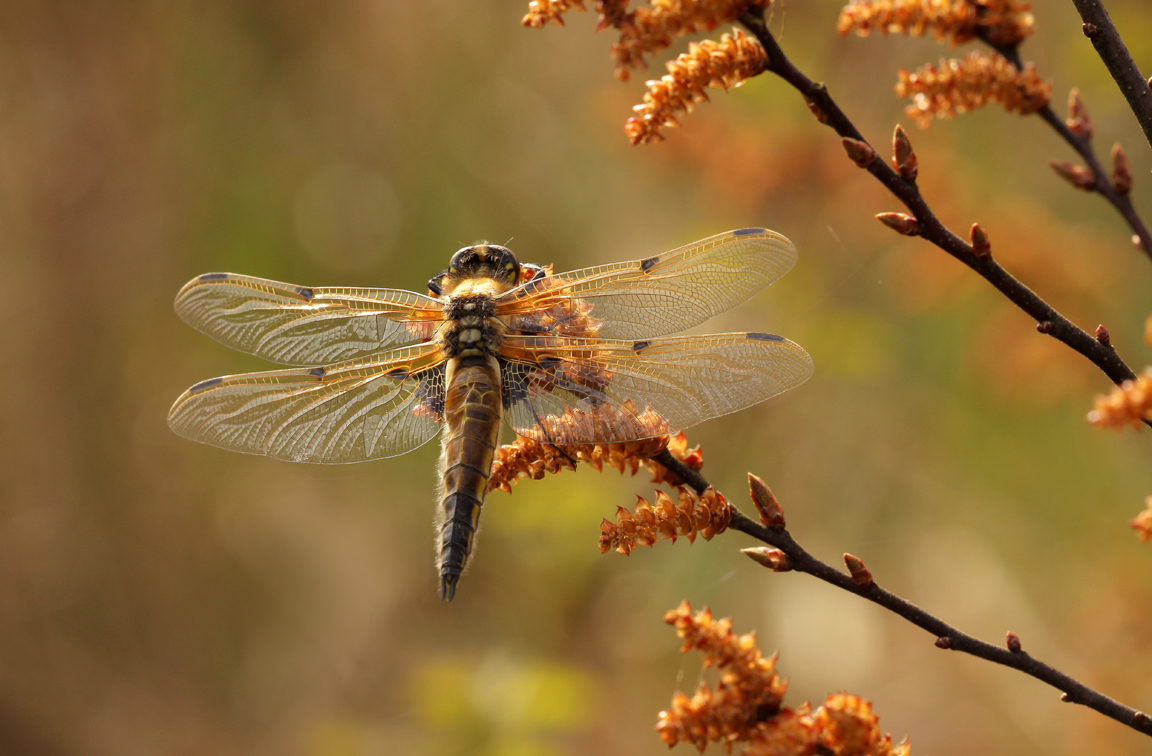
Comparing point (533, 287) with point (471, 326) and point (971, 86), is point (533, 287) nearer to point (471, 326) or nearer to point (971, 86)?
point (471, 326)

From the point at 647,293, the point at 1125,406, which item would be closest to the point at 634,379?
the point at 647,293

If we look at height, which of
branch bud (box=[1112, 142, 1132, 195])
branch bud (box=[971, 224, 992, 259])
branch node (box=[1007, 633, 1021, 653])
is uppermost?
branch bud (box=[1112, 142, 1132, 195])

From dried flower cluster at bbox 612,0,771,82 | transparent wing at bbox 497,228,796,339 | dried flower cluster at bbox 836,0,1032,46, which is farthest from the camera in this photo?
transparent wing at bbox 497,228,796,339

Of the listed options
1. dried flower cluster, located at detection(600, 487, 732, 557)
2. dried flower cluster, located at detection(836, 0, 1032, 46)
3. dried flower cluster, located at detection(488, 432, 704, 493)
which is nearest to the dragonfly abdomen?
dried flower cluster, located at detection(488, 432, 704, 493)

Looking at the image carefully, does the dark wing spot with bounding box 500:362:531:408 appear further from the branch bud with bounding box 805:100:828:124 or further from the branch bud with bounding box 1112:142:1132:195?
the branch bud with bounding box 1112:142:1132:195

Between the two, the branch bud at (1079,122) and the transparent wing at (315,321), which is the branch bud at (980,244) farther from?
the transparent wing at (315,321)

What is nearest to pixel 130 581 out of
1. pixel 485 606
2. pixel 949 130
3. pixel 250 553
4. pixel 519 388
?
pixel 250 553

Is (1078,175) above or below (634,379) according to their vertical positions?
above
